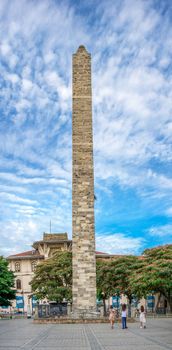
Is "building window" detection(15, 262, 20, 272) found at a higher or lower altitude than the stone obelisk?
lower

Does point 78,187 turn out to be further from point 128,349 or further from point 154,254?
point 128,349

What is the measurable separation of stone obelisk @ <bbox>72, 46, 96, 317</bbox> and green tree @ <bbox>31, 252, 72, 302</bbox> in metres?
14.6

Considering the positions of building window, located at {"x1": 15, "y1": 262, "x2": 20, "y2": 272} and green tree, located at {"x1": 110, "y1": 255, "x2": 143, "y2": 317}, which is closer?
green tree, located at {"x1": 110, "y1": 255, "x2": 143, "y2": 317}

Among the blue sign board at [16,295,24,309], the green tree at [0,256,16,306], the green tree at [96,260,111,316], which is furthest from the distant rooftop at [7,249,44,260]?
the green tree at [96,260,111,316]

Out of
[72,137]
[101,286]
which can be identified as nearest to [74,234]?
[72,137]

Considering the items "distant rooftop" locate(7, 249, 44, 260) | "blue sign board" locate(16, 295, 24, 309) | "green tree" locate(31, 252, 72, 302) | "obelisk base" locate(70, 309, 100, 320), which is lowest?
"blue sign board" locate(16, 295, 24, 309)

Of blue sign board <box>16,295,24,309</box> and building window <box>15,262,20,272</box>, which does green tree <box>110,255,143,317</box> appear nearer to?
blue sign board <box>16,295,24,309</box>

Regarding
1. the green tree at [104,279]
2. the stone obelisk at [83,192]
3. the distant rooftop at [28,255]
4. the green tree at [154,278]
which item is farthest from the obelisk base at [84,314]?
the distant rooftop at [28,255]

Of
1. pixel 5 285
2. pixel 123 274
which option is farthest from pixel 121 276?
pixel 5 285

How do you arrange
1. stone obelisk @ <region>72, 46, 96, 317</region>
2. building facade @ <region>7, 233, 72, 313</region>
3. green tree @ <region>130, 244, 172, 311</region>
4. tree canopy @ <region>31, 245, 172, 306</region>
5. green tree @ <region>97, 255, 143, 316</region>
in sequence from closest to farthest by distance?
stone obelisk @ <region>72, 46, 96, 317</region>
green tree @ <region>130, 244, 172, 311</region>
tree canopy @ <region>31, 245, 172, 306</region>
green tree @ <region>97, 255, 143, 316</region>
building facade @ <region>7, 233, 72, 313</region>

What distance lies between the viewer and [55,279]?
158 ft

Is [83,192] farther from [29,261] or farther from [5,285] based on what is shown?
[29,261]

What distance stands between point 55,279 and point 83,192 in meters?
18.5

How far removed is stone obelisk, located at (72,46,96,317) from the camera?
1221 inches
